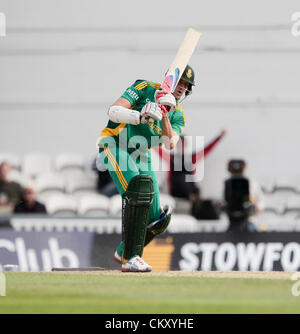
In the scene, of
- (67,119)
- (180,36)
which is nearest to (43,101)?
(67,119)

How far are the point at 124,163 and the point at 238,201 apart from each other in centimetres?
460

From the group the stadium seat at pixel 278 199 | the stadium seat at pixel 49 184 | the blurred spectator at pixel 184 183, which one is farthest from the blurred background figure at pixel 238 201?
the stadium seat at pixel 49 184

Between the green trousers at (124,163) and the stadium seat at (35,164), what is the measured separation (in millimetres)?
6679

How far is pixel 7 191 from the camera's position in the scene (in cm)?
1227

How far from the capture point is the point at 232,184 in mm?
11531

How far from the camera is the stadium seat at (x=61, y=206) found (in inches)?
472

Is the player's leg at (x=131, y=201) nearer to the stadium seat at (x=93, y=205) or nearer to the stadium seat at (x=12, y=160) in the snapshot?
A: the stadium seat at (x=93, y=205)

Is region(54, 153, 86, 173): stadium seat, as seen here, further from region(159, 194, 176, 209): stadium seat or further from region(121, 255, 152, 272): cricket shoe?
region(121, 255, 152, 272): cricket shoe

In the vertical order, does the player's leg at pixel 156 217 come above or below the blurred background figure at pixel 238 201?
below

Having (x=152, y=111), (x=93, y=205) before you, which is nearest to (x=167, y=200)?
(x=93, y=205)

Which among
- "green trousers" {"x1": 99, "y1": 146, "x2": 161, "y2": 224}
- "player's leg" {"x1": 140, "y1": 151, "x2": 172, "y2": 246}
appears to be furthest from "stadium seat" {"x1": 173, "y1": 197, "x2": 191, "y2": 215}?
"green trousers" {"x1": 99, "y1": 146, "x2": 161, "y2": 224}

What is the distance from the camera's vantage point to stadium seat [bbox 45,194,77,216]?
39.3 ft

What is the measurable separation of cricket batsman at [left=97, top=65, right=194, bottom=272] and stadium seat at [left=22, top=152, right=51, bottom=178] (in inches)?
263

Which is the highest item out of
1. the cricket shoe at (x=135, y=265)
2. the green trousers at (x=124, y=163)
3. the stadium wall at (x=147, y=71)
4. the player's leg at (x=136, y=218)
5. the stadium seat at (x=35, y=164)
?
the stadium wall at (x=147, y=71)
